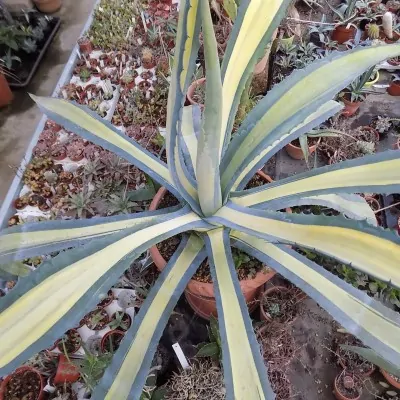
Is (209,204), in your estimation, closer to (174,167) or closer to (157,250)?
(174,167)

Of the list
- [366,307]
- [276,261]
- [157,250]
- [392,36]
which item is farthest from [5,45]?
[366,307]

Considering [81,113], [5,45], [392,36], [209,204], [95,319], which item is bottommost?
[95,319]

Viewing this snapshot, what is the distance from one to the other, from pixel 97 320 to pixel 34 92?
6.05 feet

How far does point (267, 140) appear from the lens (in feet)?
3.66

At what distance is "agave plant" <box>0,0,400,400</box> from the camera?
30.6 inches

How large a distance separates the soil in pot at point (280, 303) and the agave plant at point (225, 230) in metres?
0.42

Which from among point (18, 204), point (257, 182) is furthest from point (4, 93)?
point (257, 182)

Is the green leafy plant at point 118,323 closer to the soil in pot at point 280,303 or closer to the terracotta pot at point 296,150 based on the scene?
the soil in pot at point 280,303

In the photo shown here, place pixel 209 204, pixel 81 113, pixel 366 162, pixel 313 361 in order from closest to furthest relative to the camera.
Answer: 1. pixel 366 162
2. pixel 209 204
3. pixel 81 113
4. pixel 313 361

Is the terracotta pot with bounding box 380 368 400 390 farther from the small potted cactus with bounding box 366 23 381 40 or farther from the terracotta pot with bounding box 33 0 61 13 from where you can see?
the terracotta pot with bounding box 33 0 61 13

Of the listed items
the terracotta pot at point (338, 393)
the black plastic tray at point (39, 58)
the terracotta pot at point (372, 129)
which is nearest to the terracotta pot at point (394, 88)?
the terracotta pot at point (372, 129)

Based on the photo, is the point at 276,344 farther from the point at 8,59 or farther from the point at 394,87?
the point at 8,59

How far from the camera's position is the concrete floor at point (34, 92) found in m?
2.49

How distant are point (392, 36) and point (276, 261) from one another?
1.98 metres
